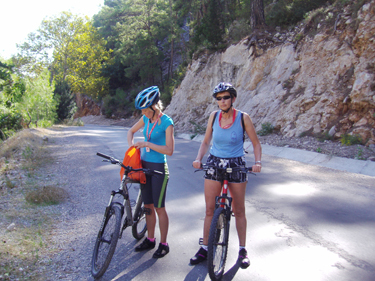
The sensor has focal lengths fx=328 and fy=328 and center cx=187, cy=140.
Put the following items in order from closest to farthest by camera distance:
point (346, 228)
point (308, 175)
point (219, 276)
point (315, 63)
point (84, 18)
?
point (219, 276), point (346, 228), point (308, 175), point (315, 63), point (84, 18)

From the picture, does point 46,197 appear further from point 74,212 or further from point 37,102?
point 37,102

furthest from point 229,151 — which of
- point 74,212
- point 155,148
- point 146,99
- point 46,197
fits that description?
point 46,197

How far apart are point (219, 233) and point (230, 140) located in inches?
39.5

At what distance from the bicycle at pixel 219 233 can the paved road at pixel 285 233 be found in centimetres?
22

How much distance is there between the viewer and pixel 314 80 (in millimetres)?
15430

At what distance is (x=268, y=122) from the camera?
16266mm

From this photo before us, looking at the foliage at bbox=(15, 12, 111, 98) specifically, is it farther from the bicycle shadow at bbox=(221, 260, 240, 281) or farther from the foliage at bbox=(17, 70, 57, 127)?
the bicycle shadow at bbox=(221, 260, 240, 281)

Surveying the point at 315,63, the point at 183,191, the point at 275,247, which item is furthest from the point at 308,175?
the point at 315,63

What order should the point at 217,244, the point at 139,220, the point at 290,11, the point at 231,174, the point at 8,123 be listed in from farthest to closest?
the point at 8,123, the point at 290,11, the point at 139,220, the point at 231,174, the point at 217,244

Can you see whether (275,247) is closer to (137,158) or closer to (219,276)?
(219,276)

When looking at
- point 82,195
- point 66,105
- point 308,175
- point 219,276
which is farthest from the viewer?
point 66,105

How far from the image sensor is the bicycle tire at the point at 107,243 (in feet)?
11.2

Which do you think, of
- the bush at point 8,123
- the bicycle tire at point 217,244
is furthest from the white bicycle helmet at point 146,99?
the bush at point 8,123

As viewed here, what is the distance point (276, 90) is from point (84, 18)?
30377 millimetres
